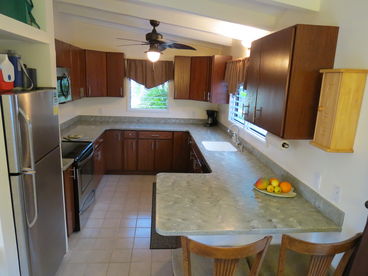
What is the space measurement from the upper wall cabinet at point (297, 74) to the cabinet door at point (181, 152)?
2.77m

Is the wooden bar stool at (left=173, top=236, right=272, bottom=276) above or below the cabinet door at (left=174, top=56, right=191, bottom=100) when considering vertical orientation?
below

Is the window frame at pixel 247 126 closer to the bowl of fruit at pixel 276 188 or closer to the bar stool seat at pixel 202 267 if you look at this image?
the bowl of fruit at pixel 276 188

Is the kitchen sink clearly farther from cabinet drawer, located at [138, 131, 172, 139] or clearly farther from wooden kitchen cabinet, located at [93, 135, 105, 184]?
wooden kitchen cabinet, located at [93, 135, 105, 184]

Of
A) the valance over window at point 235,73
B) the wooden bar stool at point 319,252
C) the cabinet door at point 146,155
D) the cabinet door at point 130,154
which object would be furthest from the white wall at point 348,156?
the cabinet door at point 130,154

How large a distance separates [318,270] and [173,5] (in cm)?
231

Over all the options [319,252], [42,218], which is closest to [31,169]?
[42,218]

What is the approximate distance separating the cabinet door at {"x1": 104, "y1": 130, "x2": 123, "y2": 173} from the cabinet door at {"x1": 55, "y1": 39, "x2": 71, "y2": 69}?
139cm

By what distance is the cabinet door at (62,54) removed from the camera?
3082 mm

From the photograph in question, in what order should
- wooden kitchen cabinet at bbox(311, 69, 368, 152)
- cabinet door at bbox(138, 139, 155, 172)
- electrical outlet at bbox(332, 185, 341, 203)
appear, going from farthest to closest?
cabinet door at bbox(138, 139, 155, 172) < electrical outlet at bbox(332, 185, 341, 203) < wooden kitchen cabinet at bbox(311, 69, 368, 152)

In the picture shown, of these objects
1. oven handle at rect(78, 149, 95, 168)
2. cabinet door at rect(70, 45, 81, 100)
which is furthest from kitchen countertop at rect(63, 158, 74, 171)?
cabinet door at rect(70, 45, 81, 100)

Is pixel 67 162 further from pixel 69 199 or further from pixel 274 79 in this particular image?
pixel 274 79

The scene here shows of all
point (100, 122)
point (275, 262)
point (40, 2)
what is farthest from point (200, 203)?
point (100, 122)

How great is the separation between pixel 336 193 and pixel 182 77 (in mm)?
3476

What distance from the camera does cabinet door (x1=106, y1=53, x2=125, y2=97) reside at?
14.8 feet
